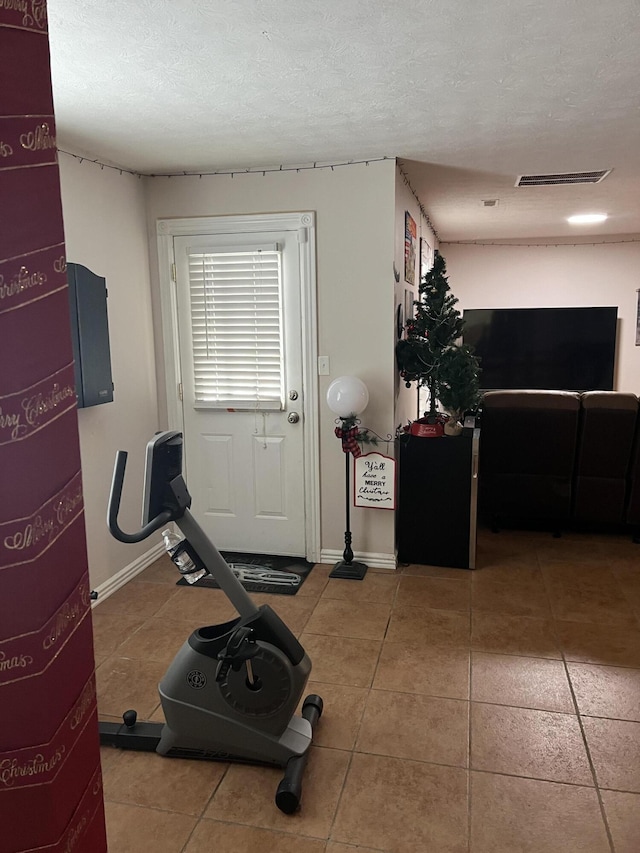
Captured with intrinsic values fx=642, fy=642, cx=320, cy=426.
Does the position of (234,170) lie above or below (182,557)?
above

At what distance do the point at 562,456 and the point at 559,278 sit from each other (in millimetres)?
3359

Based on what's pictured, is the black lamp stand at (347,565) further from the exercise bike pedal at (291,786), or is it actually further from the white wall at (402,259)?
the exercise bike pedal at (291,786)

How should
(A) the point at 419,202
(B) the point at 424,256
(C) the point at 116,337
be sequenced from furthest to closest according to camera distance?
(B) the point at 424,256
(A) the point at 419,202
(C) the point at 116,337

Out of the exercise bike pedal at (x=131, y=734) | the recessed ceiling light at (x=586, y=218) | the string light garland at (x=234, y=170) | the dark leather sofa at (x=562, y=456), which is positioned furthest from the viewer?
the recessed ceiling light at (x=586, y=218)

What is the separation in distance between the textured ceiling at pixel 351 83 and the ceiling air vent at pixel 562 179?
14 centimetres

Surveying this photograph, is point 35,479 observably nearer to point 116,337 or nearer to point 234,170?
point 116,337

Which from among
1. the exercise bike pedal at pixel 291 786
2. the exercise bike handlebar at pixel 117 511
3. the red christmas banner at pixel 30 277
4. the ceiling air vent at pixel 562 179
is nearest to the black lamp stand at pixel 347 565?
the exercise bike pedal at pixel 291 786

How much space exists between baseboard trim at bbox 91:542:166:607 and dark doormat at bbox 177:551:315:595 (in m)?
0.31

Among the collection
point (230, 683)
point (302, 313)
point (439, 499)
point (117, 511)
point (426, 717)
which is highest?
point (302, 313)

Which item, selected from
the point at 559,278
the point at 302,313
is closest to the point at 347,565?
the point at 302,313

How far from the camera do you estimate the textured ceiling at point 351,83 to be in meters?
1.91

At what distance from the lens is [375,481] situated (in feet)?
12.6

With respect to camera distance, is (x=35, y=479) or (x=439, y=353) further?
(x=439, y=353)

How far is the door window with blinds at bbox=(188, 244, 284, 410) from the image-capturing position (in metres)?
3.93
